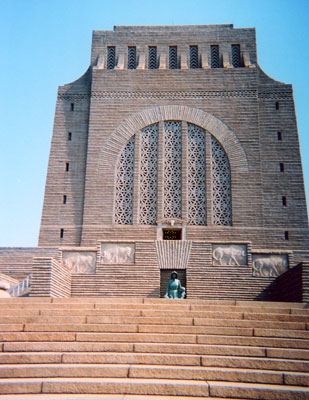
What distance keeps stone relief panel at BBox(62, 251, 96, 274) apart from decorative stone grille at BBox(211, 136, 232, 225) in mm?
5649

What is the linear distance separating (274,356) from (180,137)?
1356 cm

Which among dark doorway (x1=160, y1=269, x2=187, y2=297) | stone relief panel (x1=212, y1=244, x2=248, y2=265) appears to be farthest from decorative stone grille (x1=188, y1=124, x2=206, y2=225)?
stone relief panel (x1=212, y1=244, x2=248, y2=265)

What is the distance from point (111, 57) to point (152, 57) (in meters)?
1.86

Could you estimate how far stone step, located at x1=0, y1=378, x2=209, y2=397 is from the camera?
5934mm

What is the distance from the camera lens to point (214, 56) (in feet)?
69.7

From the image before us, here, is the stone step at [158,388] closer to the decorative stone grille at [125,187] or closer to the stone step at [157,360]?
the stone step at [157,360]

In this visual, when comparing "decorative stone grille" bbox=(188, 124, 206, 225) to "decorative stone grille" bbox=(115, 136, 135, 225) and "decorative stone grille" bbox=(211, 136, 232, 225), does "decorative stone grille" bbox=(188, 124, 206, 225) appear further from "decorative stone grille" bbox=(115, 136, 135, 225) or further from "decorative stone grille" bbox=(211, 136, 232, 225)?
"decorative stone grille" bbox=(115, 136, 135, 225)

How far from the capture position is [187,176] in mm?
19125

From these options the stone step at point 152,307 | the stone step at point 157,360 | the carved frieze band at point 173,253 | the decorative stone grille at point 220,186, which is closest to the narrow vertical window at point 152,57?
the decorative stone grille at point 220,186

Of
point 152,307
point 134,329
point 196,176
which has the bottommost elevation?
point 134,329

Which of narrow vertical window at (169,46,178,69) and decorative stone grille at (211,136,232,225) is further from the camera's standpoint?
narrow vertical window at (169,46,178,69)

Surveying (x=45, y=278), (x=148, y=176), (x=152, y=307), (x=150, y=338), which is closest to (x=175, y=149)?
(x=148, y=176)

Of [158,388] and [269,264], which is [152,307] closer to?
[158,388]

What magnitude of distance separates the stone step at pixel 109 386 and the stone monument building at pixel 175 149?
10838mm
